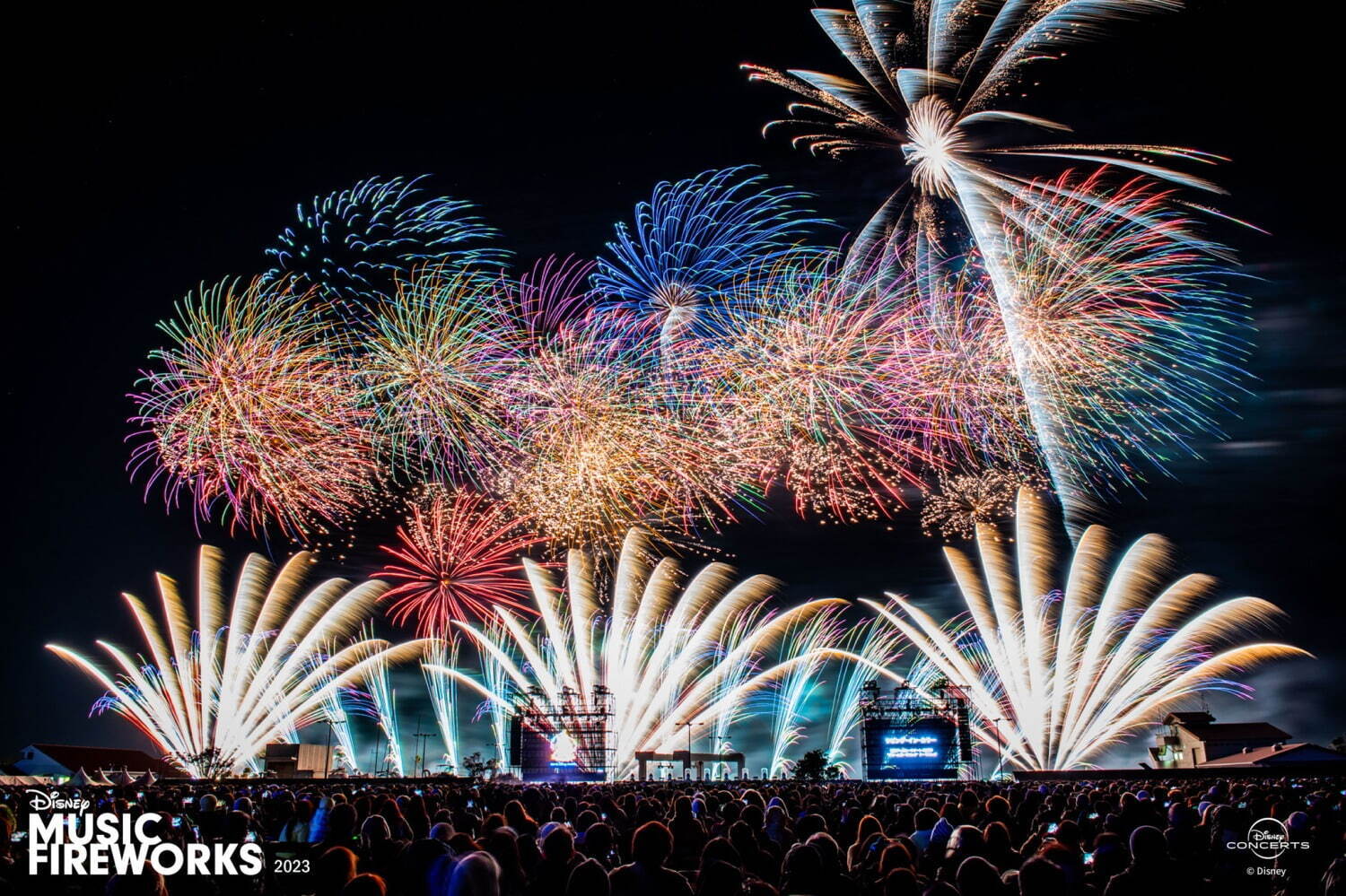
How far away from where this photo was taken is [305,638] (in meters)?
34.6

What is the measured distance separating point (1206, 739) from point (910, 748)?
103 ft

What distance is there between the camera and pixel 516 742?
142 ft

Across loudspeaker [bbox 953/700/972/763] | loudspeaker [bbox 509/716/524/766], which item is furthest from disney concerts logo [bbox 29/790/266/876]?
loudspeaker [bbox 509/716/524/766]

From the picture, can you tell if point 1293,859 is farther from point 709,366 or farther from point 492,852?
point 709,366

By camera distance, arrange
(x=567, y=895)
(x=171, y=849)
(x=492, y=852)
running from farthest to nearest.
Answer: (x=171, y=849), (x=492, y=852), (x=567, y=895)

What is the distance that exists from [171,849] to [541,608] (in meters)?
28.1

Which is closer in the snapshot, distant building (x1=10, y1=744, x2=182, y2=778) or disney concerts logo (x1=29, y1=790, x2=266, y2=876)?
disney concerts logo (x1=29, y1=790, x2=266, y2=876)

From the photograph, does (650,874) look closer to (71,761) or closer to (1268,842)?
(1268,842)

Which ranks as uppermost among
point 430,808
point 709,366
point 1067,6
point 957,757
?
point 1067,6

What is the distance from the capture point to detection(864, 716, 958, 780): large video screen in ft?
124

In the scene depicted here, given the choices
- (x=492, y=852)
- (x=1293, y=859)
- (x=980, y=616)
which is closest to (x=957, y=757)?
(x=980, y=616)

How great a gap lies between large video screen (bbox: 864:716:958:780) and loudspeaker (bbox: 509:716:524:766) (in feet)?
51.7

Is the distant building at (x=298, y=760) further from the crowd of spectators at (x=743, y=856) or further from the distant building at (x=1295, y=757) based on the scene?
the crowd of spectators at (x=743, y=856)

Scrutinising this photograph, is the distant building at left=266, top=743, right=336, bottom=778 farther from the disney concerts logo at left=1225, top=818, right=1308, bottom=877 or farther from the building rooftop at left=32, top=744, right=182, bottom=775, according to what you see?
the disney concerts logo at left=1225, top=818, right=1308, bottom=877
